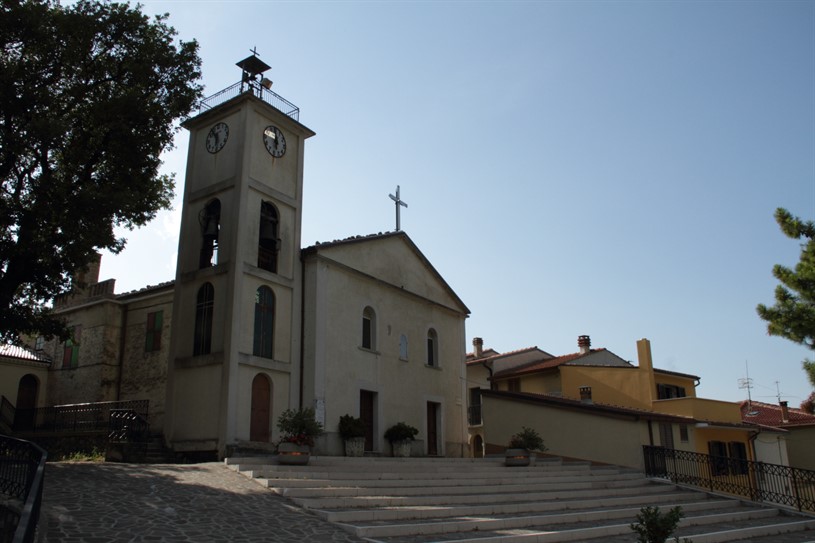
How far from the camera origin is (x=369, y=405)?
74.2 ft

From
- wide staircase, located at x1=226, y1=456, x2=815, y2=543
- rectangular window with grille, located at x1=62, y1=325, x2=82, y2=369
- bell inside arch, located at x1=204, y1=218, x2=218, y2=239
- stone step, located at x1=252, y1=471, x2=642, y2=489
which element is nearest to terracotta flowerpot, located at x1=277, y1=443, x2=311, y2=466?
wide staircase, located at x1=226, y1=456, x2=815, y2=543

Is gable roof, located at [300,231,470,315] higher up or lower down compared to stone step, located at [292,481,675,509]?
higher up

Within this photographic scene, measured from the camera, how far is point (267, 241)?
69.0 feet

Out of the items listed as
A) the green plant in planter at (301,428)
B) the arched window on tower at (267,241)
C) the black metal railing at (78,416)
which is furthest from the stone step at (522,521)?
the black metal railing at (78,416)

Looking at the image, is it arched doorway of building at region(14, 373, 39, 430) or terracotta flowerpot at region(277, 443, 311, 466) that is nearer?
terracotta flowerpot at region(277, 443, 311, 466)

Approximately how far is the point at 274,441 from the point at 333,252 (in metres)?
6.40

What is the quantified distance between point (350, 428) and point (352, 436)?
255mm

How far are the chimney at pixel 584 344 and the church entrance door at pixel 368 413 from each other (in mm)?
18809

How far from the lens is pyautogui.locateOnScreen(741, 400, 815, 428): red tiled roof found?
3581 centimetres

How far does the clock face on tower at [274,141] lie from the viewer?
21.7m

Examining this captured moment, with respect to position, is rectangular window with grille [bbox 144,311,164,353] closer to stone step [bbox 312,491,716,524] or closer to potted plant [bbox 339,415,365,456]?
potted plant [bbox 339,415,365,456]

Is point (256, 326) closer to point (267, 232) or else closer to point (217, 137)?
point (267, 232)

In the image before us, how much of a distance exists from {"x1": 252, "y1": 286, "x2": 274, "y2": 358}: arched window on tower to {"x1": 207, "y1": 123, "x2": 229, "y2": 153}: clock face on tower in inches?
201

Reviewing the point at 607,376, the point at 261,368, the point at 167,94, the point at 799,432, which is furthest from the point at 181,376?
the point at 799,432
